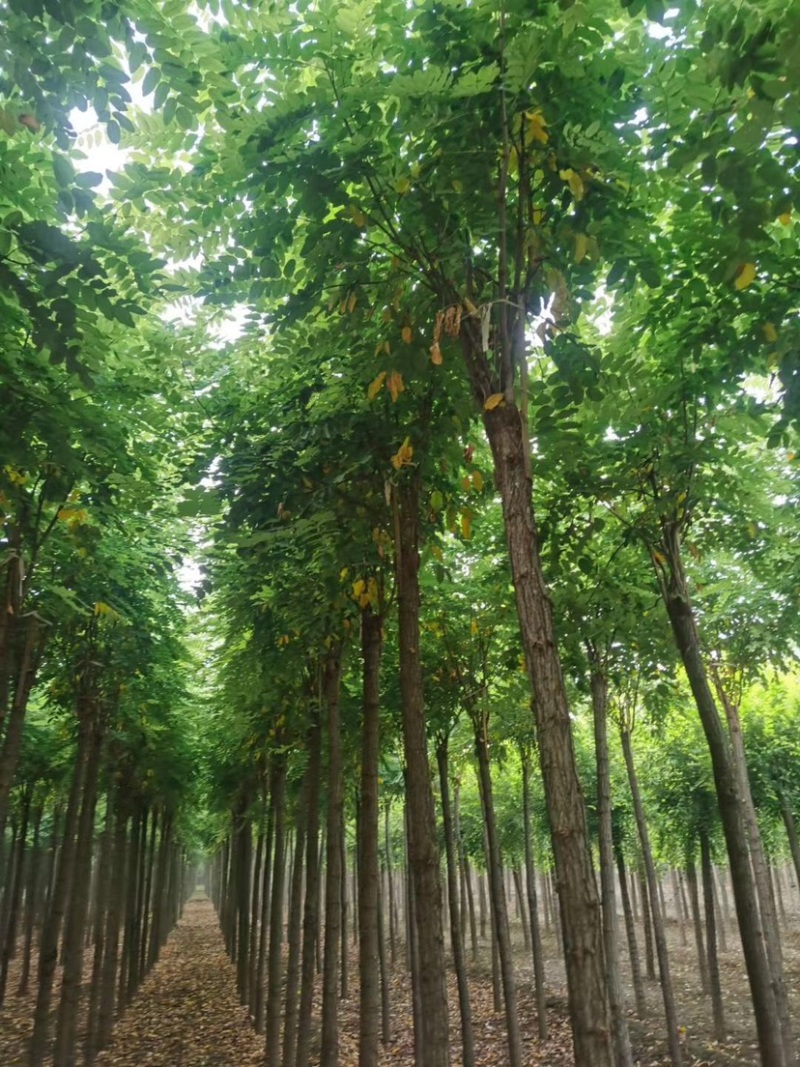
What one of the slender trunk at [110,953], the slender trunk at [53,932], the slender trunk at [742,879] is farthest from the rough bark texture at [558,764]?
the slender trunk at [110,953]

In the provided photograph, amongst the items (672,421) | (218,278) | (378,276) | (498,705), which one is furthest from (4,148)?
(498,705)

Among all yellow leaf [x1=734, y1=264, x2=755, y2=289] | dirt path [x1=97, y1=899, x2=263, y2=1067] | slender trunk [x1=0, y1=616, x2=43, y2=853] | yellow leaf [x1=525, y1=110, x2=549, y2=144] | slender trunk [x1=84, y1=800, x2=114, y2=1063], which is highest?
yellow leaf [x1=525, y1=110, x2=549, y2=144]

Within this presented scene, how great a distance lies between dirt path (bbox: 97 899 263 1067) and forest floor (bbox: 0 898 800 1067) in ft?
0.07

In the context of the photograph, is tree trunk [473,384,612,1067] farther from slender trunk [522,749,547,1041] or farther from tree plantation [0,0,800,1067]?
slender trunk [522,749,547,1041]

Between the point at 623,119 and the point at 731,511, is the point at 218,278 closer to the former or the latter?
the point at 623,119

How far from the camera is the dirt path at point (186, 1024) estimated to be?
1266 cm

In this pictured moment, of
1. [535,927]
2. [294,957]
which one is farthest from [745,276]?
[535,927]

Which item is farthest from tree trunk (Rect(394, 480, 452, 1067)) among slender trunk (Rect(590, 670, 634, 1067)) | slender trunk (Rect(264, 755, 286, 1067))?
slender trunk (Rect(264, 755, 286, 1067))

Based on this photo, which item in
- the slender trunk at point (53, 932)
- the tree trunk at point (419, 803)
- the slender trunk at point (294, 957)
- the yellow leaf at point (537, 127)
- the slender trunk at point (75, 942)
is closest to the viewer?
the yellow leaf at point (537, 127)

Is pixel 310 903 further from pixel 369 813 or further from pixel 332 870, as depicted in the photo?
pixel 369 813

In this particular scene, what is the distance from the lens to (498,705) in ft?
29.8

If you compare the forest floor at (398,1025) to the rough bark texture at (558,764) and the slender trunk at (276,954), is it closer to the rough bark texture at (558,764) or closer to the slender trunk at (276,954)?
the slender trunk at (276,954)

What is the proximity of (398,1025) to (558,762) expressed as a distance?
15.0 m

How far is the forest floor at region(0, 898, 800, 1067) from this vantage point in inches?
477
